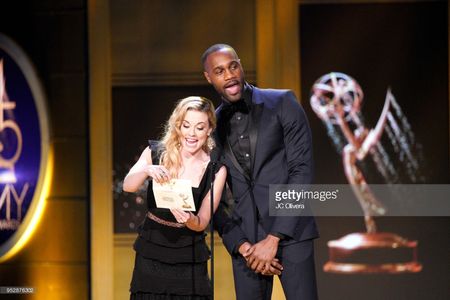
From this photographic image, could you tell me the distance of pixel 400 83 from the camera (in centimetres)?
522

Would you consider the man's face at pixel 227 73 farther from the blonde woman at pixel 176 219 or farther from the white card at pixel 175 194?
the white card at pixel 175 194

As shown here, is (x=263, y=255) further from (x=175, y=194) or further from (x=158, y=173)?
(x=158, y=173)

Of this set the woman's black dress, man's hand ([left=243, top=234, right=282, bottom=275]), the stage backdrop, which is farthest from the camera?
the stage backdrop

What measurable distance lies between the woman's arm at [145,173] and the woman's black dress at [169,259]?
3.1 inches

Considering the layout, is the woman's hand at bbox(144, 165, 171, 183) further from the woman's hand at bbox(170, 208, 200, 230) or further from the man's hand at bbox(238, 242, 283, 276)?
the man's hand at bbox(238, 242, 283, 276)

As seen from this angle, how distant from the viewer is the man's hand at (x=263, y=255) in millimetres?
3580

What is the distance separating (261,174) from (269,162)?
7cm

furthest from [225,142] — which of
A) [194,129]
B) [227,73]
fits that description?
[227,73]

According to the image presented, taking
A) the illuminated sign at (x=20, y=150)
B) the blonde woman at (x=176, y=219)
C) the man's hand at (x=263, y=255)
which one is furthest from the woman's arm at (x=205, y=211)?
the illuminated sign at (x=20, y=150)

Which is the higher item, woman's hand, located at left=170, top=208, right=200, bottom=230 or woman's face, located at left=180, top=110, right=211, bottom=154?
woman's face, located at left=180, top=110, right=211, bottom=154

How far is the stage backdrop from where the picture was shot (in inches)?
205

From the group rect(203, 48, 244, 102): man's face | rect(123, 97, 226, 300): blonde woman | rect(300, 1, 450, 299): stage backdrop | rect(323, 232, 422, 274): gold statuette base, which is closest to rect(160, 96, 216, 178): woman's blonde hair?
rect(123, 97, 226, 300): blonde woman

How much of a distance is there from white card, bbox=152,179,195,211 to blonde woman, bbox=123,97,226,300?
0.44 feet

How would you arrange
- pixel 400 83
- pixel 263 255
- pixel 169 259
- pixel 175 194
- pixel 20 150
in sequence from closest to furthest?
pixel 175 194
pixel 263 255
pixel 169 259
pixel 400 83
pixel 20 150
